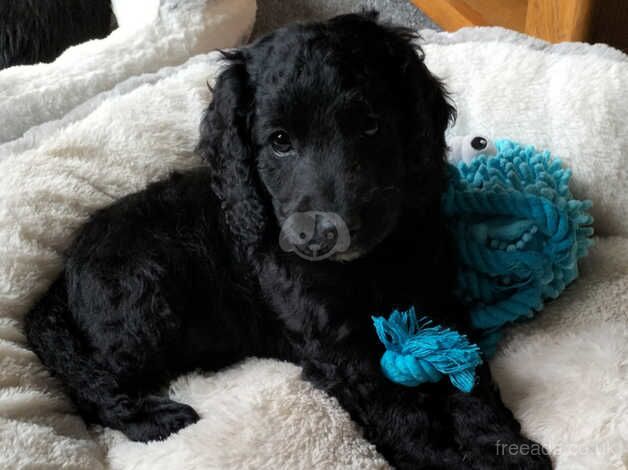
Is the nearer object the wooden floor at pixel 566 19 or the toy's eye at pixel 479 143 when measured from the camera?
the toy's eye at pixel 479 143

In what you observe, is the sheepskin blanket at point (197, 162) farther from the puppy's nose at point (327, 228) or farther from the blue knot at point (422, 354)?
the puppy's nose at point (327, 228)

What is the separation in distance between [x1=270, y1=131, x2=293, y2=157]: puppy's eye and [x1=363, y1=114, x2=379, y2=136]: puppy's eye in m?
0.15

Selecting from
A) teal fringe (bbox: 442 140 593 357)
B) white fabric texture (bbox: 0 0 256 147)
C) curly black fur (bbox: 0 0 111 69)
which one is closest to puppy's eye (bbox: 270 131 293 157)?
teal fringe (bbox: 442 140 593 357)

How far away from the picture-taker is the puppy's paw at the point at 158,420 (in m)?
1.65

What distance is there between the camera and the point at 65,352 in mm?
1749

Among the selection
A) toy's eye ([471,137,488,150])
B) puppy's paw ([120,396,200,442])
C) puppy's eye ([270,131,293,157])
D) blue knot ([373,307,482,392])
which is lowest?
puppy's paw ([120,396,200,442])

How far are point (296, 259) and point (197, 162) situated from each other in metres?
0.70

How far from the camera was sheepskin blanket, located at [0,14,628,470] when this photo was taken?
1.48 meters

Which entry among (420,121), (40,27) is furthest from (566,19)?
(40,27)

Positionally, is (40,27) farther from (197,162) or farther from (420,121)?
(420,121)

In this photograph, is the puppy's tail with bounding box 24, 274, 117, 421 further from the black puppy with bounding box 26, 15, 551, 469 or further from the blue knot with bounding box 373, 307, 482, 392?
the blue knot with bounding box 373, 307, 482, 392

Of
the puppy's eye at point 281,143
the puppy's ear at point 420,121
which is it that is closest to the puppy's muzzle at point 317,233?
the puppy's eye at point 281,143

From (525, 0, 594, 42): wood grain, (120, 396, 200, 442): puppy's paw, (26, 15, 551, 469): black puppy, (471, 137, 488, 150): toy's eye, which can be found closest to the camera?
(26, 15, 551, 469): black puppy

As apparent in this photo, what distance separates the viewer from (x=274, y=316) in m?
1.76
